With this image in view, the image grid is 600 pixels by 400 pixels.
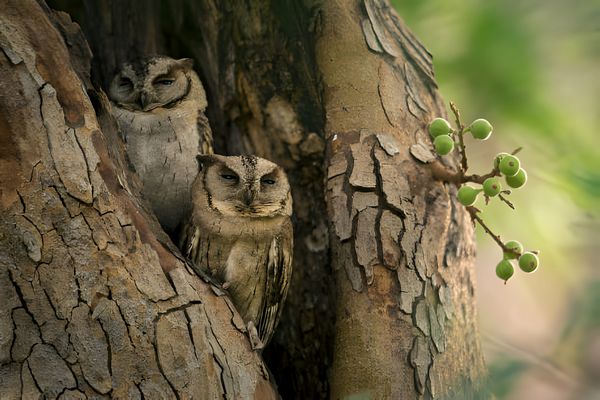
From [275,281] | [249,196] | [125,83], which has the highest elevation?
[125,83]

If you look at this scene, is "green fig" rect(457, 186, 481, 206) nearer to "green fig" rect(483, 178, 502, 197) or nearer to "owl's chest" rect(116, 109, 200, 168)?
"green fig" rect(483, 178, 502, 197)

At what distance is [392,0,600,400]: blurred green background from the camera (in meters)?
1.12

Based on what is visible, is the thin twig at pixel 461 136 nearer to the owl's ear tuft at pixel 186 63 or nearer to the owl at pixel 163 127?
the owl at pixel 163 127

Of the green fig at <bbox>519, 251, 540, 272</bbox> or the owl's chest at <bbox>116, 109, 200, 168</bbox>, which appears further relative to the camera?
the owl's chest at <bbox>116, 109, 200, 168</bbox>

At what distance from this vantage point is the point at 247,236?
8.09ft

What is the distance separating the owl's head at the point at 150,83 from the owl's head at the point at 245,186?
0.39 meters

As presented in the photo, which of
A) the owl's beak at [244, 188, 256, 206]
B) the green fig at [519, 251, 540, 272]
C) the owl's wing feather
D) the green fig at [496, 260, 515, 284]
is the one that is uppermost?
the green fig at [519, 251, 540, 272]

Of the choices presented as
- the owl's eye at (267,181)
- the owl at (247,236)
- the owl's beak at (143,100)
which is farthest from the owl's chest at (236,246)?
the owl's beak at (143,100)

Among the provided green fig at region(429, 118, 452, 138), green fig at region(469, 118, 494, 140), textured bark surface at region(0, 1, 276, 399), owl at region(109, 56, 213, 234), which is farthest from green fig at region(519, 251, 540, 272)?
owl at region(109, 56, 213, 234)

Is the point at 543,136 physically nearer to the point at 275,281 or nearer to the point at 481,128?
the point at 481,128

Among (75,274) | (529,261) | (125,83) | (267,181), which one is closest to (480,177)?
(529,261)

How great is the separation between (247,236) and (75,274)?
0.69 meters

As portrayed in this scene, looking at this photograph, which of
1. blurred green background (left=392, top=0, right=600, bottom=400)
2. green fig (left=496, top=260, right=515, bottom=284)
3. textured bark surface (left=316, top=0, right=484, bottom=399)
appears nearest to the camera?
blurred green background (left=392, top=0, right=600, bottom=400)

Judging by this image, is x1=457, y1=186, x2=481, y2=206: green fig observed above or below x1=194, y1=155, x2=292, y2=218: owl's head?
above
